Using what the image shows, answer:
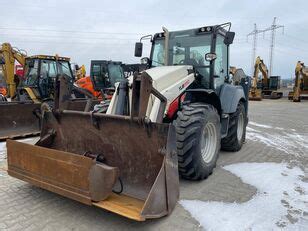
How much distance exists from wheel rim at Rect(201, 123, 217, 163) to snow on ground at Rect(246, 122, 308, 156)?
2674 millimetres

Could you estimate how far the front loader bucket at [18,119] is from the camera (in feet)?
24.6

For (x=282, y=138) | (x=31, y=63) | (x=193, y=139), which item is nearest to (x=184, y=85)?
(x=193, y=139)

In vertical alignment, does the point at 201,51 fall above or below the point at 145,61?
above

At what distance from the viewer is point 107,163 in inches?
160

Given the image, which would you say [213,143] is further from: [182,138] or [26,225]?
[26,225]

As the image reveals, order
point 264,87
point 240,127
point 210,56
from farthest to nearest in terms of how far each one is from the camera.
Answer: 1. point 264,87
2. point 240,127
3. point 210,56

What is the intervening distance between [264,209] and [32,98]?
838cm

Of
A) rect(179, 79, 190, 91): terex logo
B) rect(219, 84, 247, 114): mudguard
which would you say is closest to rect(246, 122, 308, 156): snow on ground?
rect(219, 84, 247, 114): mudguard

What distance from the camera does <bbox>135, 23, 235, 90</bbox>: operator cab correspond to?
5.43 m

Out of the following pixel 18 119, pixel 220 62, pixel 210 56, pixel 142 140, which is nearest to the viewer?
pixel 142 140

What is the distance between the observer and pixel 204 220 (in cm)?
343

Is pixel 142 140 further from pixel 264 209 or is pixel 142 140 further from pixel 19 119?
pixel 19 119

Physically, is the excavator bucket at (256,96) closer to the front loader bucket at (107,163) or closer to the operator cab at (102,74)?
the operator cab at (102,74)

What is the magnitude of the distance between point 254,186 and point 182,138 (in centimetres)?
140
